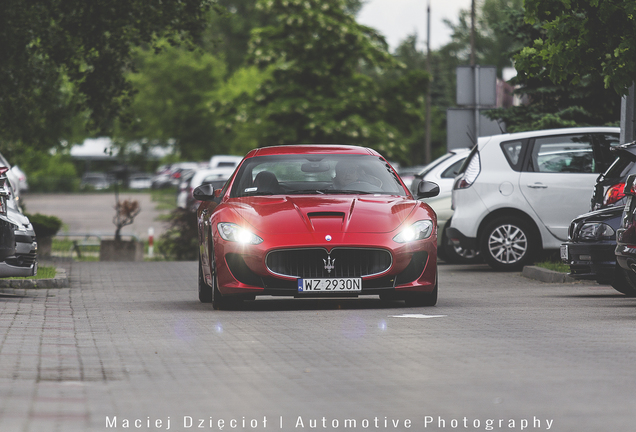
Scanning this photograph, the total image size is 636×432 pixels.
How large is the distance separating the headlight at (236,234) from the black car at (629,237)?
320cm

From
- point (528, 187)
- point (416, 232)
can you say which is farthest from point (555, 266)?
point (416, 232)

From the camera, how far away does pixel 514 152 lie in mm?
16812

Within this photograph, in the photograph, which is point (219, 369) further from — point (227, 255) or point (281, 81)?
point (281, 81)

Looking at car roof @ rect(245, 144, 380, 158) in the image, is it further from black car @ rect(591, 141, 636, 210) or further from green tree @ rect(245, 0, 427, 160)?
green tree @ rect(245, 0, 427, 160)

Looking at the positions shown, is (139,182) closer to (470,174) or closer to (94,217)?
(94,217)

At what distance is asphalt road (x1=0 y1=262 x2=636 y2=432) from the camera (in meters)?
5.79

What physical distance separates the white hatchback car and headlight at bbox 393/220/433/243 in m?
5.48

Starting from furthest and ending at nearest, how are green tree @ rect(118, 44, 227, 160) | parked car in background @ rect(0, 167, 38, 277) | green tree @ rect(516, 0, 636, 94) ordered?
green tree @ rect(118, 44, 227, 160)
green tree @ rect(516, 0, 636, 94)
parked car in background @ rect(0, 167, 38, 277)

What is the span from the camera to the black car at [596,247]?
12.5 meters

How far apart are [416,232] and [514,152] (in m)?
5.89

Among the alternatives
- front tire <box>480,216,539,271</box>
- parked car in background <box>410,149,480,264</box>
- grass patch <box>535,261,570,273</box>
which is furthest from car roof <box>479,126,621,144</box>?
parked car in background <box>410,149,480,264</box>

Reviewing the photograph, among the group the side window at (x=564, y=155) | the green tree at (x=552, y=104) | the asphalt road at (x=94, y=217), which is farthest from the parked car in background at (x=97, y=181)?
the side window at (x=564, y=155)

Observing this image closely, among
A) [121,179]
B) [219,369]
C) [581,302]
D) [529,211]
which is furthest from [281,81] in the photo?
[121,179]

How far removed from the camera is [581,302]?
12398mm
